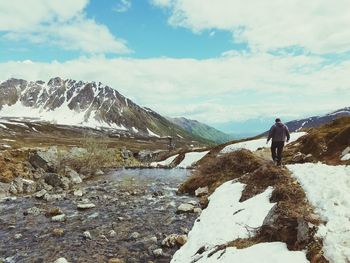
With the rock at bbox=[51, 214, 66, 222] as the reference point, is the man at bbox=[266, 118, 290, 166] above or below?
above

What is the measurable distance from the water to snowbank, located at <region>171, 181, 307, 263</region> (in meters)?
1.60

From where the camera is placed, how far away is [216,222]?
2162 cm

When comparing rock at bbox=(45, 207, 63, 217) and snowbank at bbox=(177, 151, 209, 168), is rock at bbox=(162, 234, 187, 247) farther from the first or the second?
snowbank at bbox=(177, 151, 209, 168)

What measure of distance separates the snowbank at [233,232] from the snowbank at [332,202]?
1103 millimetres

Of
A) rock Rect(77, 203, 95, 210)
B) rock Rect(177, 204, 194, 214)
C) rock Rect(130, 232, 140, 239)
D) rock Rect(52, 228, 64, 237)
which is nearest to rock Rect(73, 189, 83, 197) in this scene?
rock Rect(77, 203, 95, 210)

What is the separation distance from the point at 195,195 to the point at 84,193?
11.6 m

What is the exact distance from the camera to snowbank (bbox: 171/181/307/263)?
13.4m

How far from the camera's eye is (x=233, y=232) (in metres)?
18.4

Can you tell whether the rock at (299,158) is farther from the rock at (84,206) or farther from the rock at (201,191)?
the rock at (84,206)

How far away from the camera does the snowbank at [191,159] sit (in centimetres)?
7462

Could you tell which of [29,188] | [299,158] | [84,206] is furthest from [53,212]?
[299,158]

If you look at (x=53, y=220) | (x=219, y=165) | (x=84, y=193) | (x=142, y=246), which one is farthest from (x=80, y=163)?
(x=142, y=246)

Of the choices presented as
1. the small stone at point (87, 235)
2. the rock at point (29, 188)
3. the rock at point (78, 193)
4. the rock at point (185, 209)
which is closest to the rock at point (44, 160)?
the rock at point (29, 188)

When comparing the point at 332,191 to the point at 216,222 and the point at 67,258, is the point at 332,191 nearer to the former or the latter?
the point at 216,222
